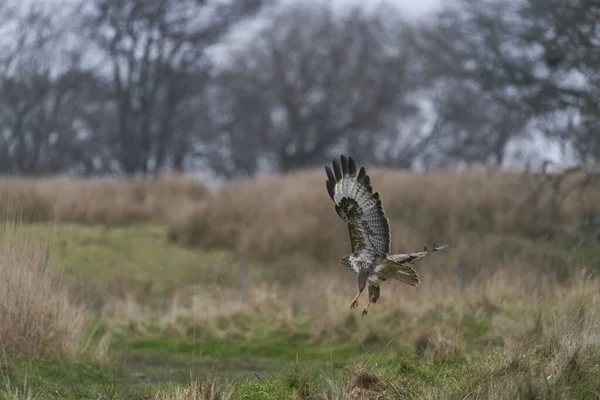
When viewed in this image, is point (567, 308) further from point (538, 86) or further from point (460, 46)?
point (460, 46)

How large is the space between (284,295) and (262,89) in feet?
126

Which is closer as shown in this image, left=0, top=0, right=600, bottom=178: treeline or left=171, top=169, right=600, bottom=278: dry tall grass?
left=171, top=169, right=600, bottom=278: dry tall grass

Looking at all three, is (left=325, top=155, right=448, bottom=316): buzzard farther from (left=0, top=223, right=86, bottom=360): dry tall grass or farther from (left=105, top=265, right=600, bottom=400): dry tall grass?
(left=0, top=223, right=86, bottom=360): dry tall grass

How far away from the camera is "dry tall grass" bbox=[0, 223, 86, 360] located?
12.2 meters

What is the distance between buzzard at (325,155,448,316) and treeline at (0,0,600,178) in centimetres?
2505

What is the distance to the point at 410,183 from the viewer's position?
2980 cm

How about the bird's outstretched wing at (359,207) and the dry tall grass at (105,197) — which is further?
the dry tall grass at (105,197)

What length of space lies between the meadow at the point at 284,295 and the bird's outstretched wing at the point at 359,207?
3.60 feet

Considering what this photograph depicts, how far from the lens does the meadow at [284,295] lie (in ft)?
32.7

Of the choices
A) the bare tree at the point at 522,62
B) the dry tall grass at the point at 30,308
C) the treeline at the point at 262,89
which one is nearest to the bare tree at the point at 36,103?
the treeline at the point at 262,89

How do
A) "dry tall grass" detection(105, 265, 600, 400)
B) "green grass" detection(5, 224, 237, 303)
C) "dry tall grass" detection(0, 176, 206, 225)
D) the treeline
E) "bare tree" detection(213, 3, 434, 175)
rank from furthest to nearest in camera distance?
"bare tree" detection(213, 3, 434, 175) < the treeline < "dry tall grass" detection(0, 176, 206, 225) < "green grass" detection(5, 224, 237, 303) < "dry tall grass" detection(105, 265, 600, 400)

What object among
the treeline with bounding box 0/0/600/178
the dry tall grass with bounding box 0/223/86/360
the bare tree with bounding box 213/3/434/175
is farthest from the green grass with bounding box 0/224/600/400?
the bare tree with bounding box 213/3/434/175

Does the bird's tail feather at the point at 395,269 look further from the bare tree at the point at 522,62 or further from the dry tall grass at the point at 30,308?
the bare tree at the point at 522,62

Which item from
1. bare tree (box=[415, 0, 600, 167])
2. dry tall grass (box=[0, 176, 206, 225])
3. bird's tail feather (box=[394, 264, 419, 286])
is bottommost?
dry tall grass (box=[0, 176, 206, 225])
